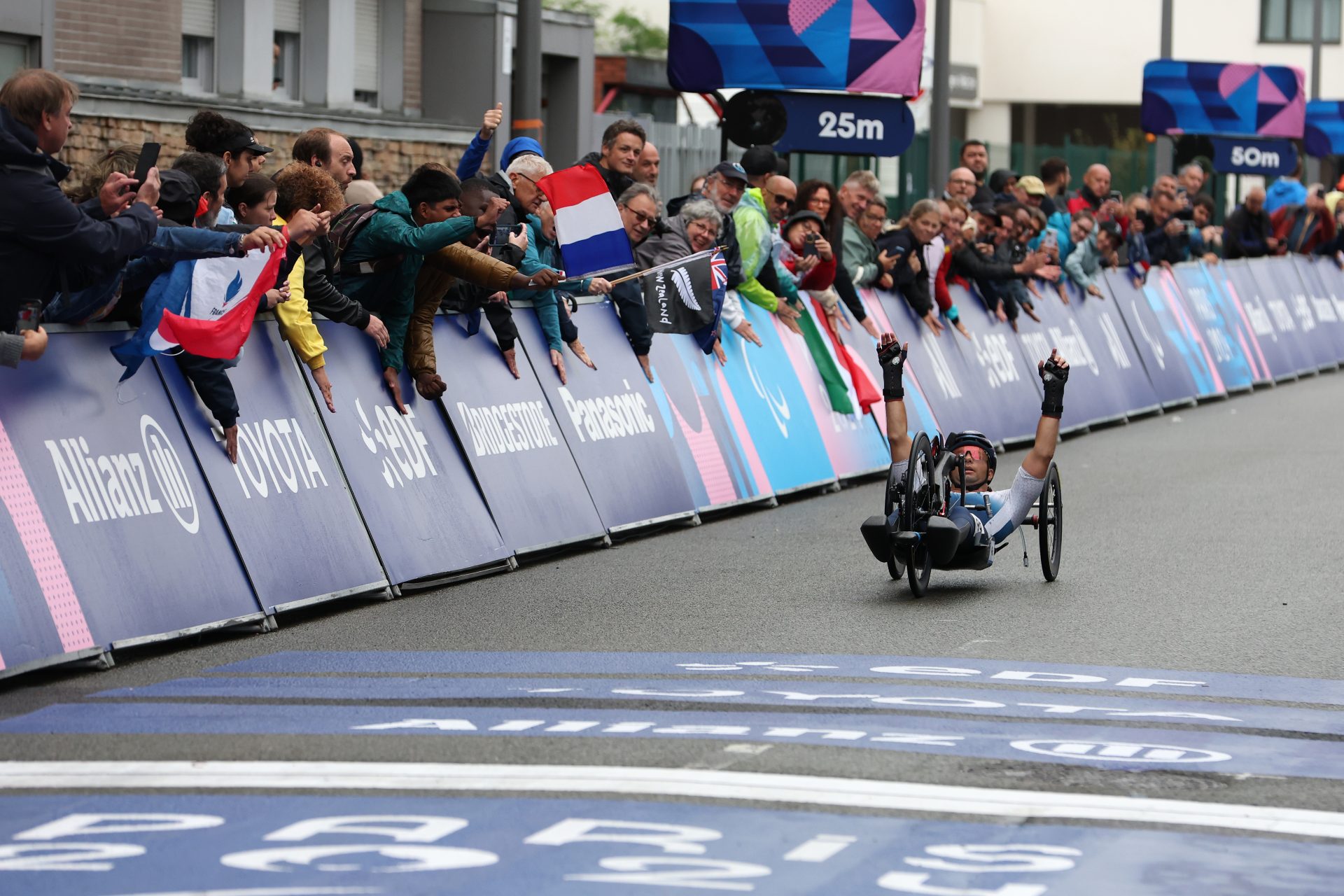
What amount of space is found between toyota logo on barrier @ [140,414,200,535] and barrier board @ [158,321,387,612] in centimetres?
15

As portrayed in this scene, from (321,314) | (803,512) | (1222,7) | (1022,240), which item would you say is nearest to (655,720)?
(321,314)

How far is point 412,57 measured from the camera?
98.2ft

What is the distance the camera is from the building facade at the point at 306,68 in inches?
883

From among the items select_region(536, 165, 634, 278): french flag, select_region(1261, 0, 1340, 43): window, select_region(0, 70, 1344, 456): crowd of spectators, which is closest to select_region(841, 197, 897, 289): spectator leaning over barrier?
select_region(0, 70, 1344, 456): crowd of spectators

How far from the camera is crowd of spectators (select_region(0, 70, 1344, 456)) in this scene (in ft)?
30.2

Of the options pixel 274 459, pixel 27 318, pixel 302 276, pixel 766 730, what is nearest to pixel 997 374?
pixel 302 276

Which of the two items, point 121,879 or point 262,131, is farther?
point 262,131

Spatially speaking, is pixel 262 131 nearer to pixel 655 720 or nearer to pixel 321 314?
pixel 321 314

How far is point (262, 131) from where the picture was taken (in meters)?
25.2

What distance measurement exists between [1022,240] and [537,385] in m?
8.61

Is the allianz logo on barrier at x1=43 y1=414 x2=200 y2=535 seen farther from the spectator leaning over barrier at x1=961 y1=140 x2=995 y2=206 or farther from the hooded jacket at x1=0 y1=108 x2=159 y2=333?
the spectator leaning over barrier at x1=961 y1=140 x2=995 y2=206

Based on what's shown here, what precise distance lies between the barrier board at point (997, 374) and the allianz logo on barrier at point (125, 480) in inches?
401

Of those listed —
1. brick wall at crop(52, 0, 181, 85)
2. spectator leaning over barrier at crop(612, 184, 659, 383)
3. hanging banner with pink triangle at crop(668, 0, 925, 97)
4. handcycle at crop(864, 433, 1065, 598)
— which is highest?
brick wall at crop(52, 0, 181, 85)

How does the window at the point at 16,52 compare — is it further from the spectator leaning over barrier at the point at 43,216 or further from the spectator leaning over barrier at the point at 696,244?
the spectator leaning over barrier at the point at 43,216
